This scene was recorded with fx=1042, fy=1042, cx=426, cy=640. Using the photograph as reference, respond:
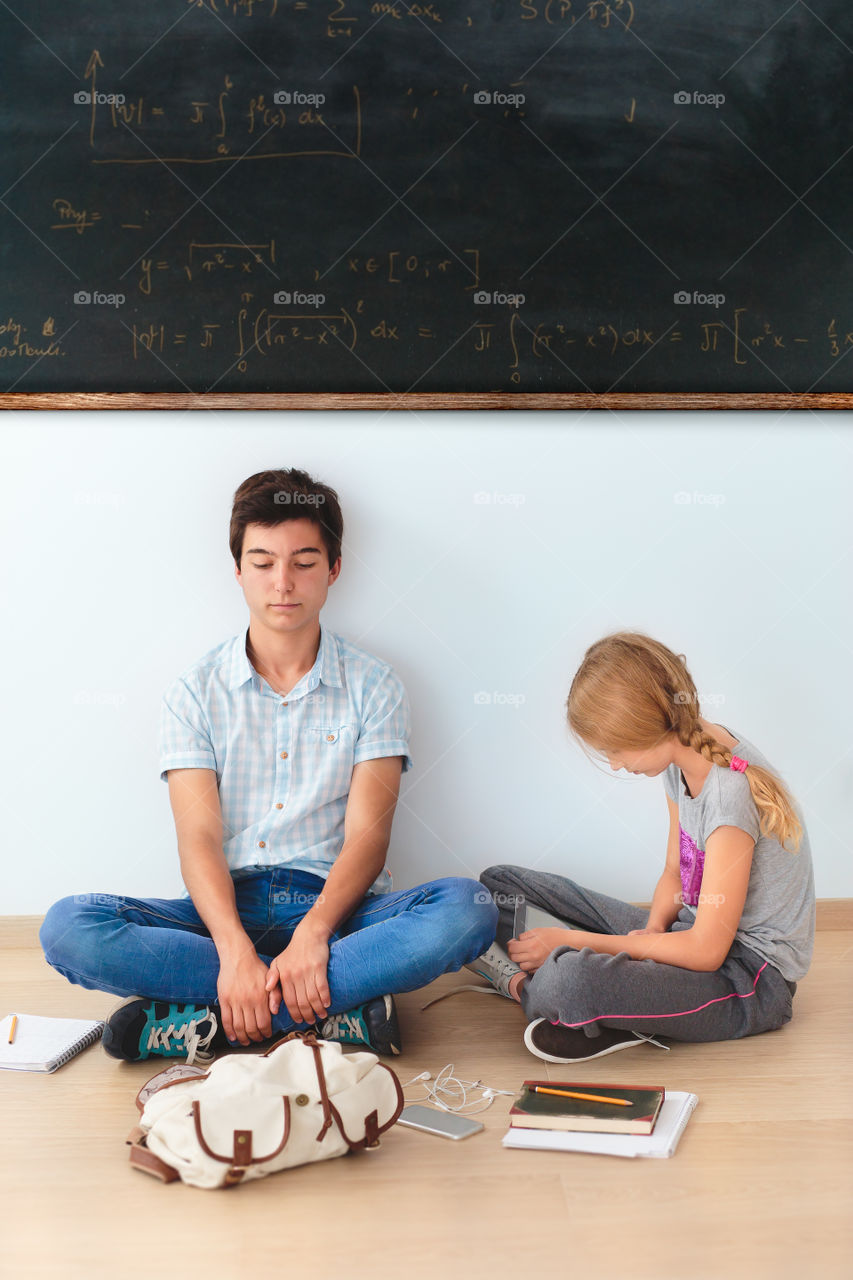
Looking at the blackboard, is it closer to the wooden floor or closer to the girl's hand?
the girl's hand

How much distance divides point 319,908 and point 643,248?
1341 mm

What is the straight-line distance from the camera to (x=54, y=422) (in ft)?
6.40

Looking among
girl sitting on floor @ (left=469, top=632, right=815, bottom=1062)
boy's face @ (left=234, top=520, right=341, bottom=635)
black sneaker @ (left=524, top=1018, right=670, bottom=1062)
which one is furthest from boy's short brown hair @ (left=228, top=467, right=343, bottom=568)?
black sneaker @ (left=524, top=1018, right=670, bottom=1062)

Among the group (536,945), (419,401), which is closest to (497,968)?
(536,945)

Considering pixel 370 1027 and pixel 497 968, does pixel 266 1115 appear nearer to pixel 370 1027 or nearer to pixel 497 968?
pixel 370 1027

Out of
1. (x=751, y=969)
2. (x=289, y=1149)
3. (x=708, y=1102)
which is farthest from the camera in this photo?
(x=751, y=969)

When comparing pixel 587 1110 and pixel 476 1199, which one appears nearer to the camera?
pixel 476 1199

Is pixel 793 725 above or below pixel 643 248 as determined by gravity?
below

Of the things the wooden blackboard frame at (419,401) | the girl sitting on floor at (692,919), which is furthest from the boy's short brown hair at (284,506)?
the girl sitting on floor at (692,919)

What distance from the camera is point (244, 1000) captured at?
1.52m

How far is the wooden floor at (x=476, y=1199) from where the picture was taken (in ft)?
3.50

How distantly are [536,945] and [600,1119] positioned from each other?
1.21 feet

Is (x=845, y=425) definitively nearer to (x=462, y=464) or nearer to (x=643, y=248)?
(x=643, y=248)

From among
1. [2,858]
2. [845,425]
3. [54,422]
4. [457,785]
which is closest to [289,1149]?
[457,785]
